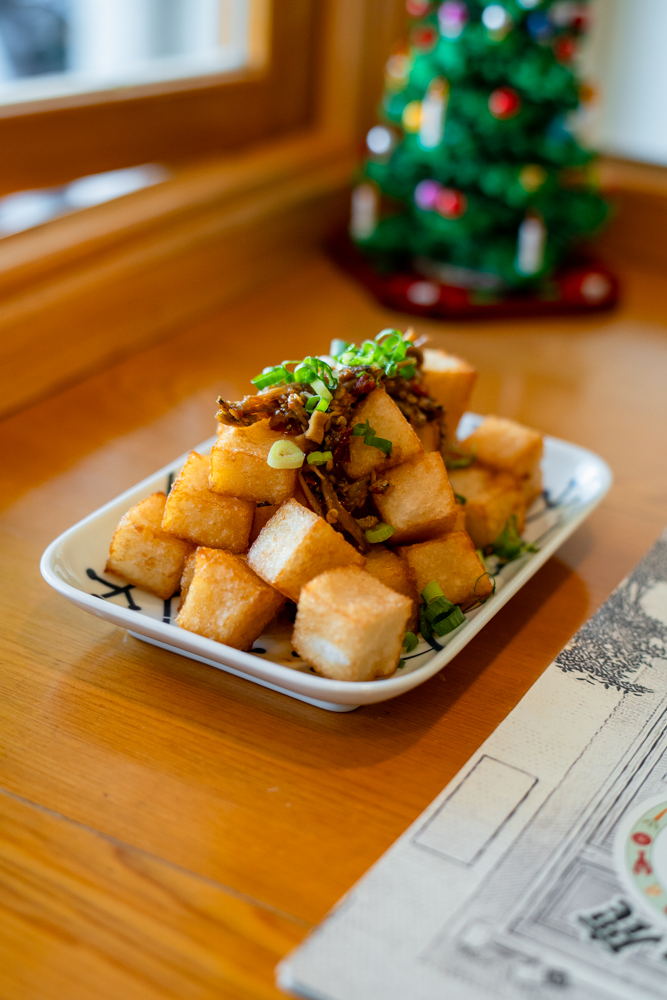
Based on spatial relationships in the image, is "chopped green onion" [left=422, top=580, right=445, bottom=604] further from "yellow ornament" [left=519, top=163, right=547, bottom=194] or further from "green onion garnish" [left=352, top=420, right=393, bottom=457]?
"yellow ornament" [left=519, top=163, right=547, bottom=194]

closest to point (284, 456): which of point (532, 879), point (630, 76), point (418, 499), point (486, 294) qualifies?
point (418, 499)

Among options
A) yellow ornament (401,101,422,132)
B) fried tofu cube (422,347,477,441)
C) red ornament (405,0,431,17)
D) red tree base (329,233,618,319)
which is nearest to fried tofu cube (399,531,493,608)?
fried tofu cube (422,347,477,441)

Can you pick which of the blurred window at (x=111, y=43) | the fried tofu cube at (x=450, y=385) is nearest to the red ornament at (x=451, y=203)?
the blurred window at (x=111, y=43)

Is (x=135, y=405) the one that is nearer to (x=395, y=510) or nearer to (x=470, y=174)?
(x=395, y=510)

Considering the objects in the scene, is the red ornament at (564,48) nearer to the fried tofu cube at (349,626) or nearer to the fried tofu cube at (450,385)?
the fried tofu cube at (450,385)

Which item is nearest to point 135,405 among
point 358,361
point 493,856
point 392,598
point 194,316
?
→ point 194,316
